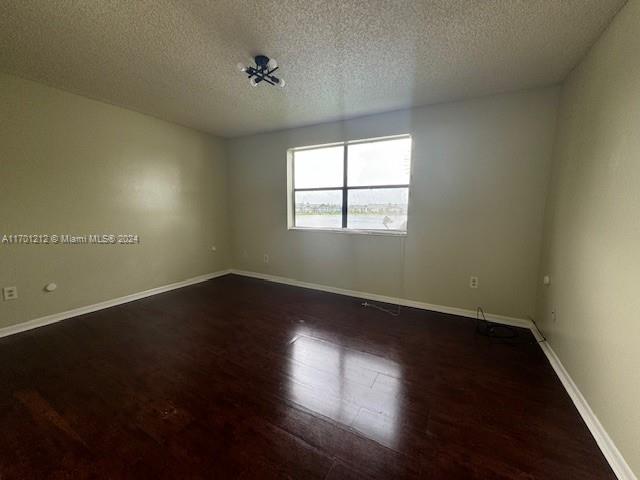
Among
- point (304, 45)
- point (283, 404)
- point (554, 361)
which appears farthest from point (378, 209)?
point (283, 404)

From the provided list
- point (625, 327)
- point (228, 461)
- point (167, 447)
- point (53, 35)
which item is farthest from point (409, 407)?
point (53, 35)

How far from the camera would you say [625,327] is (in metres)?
1.20

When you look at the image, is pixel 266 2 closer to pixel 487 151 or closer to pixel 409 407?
pixel 487 151

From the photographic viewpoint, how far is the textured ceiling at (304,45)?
1.48 meters

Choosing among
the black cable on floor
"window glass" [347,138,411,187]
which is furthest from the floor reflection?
"window glass" [347,138,411,187]

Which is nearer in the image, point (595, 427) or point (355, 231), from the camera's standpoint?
point (595, 427)

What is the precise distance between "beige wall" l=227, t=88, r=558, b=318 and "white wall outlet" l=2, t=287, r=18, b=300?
3245 millimetres

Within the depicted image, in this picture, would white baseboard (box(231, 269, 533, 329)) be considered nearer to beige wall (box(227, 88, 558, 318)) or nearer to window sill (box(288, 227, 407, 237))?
beige wall (box(227, 88, 558, 318))

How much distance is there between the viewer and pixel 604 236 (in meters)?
1.43

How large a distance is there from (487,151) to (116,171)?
4310 millimetres

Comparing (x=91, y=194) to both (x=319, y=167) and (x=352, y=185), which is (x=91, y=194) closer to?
(x=319, y=167)

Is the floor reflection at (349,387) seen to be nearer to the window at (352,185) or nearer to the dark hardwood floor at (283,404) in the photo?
the dark hardwood floor at (283,404)

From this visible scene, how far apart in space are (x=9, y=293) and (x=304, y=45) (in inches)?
138

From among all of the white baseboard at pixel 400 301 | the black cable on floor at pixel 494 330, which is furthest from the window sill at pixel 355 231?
the black cable on floor at pixel 494 330
